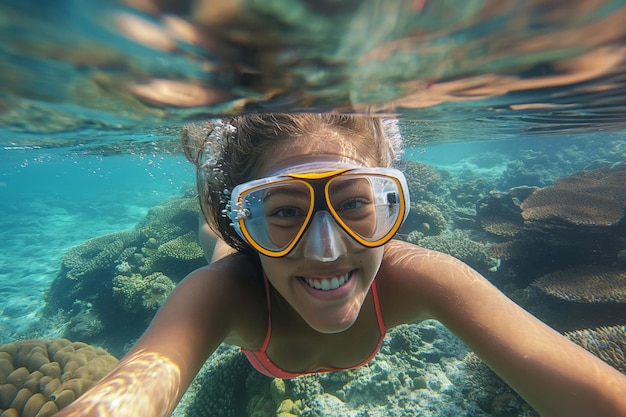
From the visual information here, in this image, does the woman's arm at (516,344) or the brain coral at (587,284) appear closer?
the woman's arm at (516,344)

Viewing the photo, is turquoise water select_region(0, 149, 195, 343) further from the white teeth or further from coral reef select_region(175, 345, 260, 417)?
the white teeth

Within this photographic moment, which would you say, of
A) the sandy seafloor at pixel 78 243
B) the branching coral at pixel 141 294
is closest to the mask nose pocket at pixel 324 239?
the sandy seafloor at pixel 78 243

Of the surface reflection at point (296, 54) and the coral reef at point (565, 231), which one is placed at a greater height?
the surface reflection at point (296, 54)

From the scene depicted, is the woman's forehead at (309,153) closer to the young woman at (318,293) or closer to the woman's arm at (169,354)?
the young woman at (318,293)

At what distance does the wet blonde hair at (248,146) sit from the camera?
8.59 ft

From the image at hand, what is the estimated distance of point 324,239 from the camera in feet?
6.61

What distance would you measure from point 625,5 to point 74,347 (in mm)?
7478

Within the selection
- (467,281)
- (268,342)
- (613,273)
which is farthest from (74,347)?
(613,273)

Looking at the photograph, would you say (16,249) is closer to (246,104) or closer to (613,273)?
(246,104)

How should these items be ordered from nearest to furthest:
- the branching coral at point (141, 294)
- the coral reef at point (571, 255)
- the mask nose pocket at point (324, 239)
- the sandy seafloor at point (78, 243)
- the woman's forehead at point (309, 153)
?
the mask nose pocket at point (324, 239) → the woman's forehead at point (309, 153) → the sandy seafloor at point (78, 243) → the coral reef at point (571, 255) → the branching coral at point (141, 294)

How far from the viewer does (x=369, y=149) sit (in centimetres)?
274

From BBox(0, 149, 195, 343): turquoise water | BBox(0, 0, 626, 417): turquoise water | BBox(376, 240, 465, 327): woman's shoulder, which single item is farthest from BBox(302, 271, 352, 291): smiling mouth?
BBox(0, 149, 195, 343): turquoise water

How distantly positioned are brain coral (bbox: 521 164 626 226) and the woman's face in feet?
22.3

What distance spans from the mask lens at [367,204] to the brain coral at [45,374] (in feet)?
14.7
